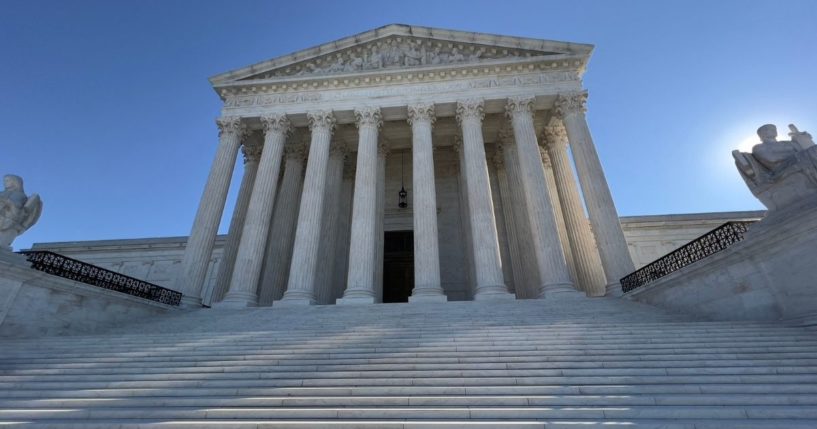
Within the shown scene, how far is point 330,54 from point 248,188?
886 cm

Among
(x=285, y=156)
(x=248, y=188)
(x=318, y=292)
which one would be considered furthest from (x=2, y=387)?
(x=285, y=156)

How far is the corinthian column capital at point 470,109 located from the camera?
59.5 ft

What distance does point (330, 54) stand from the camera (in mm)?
20188

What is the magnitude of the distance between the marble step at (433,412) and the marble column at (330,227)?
11817mm

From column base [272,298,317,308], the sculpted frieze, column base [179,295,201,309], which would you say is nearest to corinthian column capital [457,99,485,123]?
the sculpted frieze

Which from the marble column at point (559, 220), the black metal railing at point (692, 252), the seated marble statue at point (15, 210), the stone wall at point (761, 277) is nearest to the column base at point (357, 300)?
the marble column at point (559, 220)

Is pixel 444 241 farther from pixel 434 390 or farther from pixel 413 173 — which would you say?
pixel 434 390

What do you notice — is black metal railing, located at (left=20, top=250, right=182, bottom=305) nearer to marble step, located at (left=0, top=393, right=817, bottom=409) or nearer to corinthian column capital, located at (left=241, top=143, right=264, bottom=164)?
marble step, located at (left=0, top=393, right=817, bottom=409)

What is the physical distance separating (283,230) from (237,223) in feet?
7.71

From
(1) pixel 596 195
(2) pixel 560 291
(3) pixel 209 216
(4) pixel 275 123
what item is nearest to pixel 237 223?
(3) pixel 209 216

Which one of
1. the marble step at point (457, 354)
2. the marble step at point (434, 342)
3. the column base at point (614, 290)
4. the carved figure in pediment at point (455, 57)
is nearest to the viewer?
the marble step at point (457, 354)

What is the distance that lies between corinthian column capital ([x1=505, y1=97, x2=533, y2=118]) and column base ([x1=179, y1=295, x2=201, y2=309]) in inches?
665

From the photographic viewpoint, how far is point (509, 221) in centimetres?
2088

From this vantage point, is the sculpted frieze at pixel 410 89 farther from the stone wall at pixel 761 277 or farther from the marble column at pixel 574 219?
the stone wall at pixel 761 277
